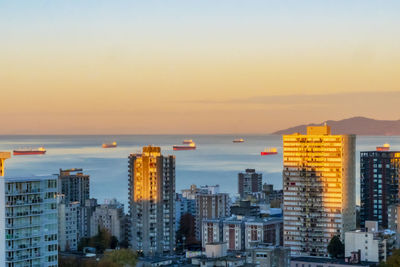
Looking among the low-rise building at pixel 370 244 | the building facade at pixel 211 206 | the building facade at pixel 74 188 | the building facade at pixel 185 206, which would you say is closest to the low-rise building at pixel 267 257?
the low-rise building at pixel 370 244

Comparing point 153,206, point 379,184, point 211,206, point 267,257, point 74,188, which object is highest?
point 379,184

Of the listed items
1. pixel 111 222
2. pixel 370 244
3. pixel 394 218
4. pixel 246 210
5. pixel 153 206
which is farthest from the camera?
pixel 246 210

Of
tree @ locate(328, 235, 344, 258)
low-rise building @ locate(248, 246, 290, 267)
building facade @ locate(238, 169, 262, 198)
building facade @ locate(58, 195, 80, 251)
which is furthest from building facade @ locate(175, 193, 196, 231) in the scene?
low-rise building @ locate(248, 246, 290, 267)

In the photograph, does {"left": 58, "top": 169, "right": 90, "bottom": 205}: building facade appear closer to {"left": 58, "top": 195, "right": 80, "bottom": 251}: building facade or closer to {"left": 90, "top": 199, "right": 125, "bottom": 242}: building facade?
{"left": 90, "top": 199, "right": 125, "bottom": 242}: building facade

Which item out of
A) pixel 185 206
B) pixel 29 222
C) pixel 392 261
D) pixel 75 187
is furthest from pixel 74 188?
pixel 29 222

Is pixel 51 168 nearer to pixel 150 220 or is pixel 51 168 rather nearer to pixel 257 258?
pixel 150 220

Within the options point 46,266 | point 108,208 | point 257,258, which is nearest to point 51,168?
point 108,208

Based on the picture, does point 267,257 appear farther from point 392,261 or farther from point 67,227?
point 67,227
